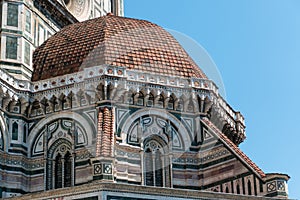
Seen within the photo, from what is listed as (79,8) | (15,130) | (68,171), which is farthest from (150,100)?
(79,8)

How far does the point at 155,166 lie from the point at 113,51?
4.05 metres

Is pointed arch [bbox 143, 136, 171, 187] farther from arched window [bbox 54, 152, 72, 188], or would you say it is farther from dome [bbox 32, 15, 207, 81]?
dome [bbox 32, 15, 207, 81]

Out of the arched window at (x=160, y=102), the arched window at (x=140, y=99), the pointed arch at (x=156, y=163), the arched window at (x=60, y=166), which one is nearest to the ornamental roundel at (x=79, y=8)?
the arched window at (x=140, y=99)

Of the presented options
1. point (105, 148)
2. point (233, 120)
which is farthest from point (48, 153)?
point (233, 120)

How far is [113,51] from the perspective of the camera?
73.5ft

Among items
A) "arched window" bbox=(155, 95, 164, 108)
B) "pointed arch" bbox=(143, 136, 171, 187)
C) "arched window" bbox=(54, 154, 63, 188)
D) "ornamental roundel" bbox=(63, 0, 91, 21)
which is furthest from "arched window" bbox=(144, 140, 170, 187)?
"ornamental roundel" bbox=(63, 0, 91, 21)

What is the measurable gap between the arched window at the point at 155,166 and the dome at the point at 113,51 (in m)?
2.54

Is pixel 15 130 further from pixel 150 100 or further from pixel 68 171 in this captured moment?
pixel 150 100

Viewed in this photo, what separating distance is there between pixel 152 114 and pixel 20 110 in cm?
410

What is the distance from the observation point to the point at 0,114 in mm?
20984

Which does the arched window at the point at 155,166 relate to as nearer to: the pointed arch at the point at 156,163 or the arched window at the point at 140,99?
the pointed arch at the point at 156,163

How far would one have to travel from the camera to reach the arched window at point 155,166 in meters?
20.8

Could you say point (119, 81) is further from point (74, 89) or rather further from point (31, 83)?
point (31, 83)

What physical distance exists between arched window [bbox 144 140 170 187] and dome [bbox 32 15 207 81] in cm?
254
